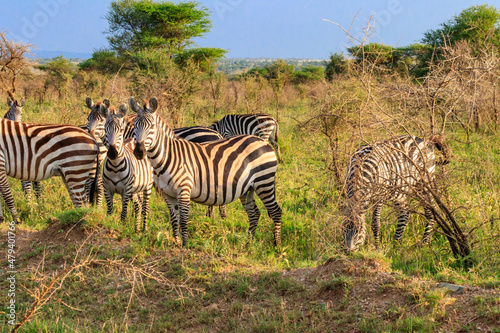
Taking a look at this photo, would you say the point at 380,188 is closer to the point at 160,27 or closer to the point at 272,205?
the point at 272,205

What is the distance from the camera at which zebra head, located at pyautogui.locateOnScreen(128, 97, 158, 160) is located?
5.19 m

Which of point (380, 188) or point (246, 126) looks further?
point (246, 126)

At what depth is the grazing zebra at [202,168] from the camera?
5422 mm

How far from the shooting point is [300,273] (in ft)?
15.2

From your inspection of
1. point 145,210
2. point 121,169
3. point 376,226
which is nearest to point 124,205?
point 145,210

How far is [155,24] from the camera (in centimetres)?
2578

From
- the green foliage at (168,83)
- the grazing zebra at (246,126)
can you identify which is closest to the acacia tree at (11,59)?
the green foliage at (168,83)

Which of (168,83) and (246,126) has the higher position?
(168,83)

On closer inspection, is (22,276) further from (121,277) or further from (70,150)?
(70,150)

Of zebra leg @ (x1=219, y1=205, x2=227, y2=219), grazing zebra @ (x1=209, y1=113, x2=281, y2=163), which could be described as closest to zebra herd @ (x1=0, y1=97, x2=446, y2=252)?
zebra leg @ (x1=219, y1=205, x2=227, y2=219)

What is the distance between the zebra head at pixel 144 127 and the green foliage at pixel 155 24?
805 inches

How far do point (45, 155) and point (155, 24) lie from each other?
21059mm

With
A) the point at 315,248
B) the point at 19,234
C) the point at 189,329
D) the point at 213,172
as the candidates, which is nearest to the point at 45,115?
the point at 19,234

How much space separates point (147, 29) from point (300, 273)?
2411 cm
